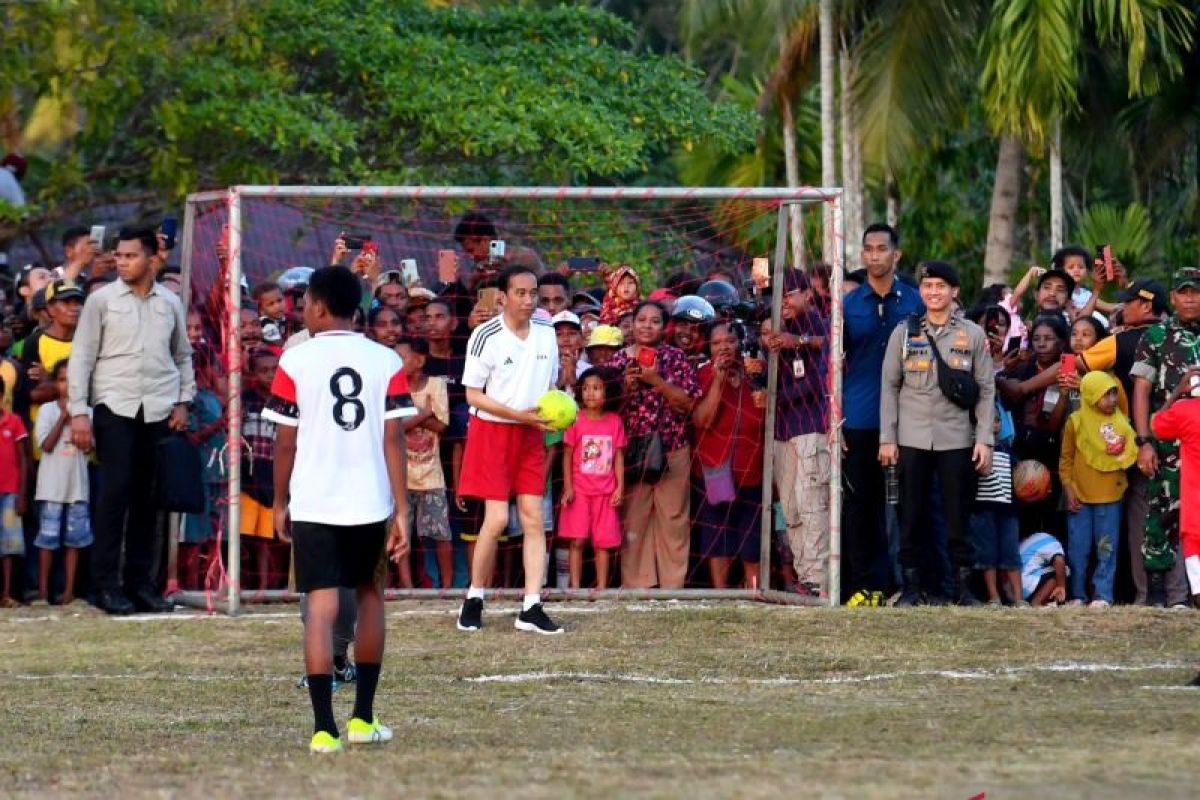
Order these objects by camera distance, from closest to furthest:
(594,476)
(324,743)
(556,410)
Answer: (324,743) → (556,410) → (594,476)

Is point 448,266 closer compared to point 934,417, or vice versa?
point 934,417

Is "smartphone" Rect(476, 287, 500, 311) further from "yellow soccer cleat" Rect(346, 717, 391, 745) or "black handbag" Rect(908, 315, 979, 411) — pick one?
"yellow soccer cleat" Rect(346, 717, 391, 745)

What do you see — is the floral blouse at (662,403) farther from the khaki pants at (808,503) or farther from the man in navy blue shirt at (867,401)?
the man in navy blue shirt at (867,401)

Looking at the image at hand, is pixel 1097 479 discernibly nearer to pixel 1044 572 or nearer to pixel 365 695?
pixel 1044 572

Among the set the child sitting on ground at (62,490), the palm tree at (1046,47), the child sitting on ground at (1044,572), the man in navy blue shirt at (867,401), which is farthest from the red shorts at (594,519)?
the palm tree at (1046,47)

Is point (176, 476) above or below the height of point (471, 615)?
above

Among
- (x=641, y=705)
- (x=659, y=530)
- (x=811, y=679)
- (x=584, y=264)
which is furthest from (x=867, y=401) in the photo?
(x=641, y=705)

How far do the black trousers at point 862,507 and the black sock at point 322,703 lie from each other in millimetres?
6135

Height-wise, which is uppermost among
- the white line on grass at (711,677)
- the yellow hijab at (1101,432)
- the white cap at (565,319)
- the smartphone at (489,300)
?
the smartphone at (489,300)

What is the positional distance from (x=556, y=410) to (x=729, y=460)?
8.70 feet

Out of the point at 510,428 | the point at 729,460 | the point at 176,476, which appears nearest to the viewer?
the point at 510,428

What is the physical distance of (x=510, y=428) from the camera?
13.1 metres

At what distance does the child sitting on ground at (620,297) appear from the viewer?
1559cm

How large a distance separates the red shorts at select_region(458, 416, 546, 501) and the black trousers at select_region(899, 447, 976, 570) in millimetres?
2340
